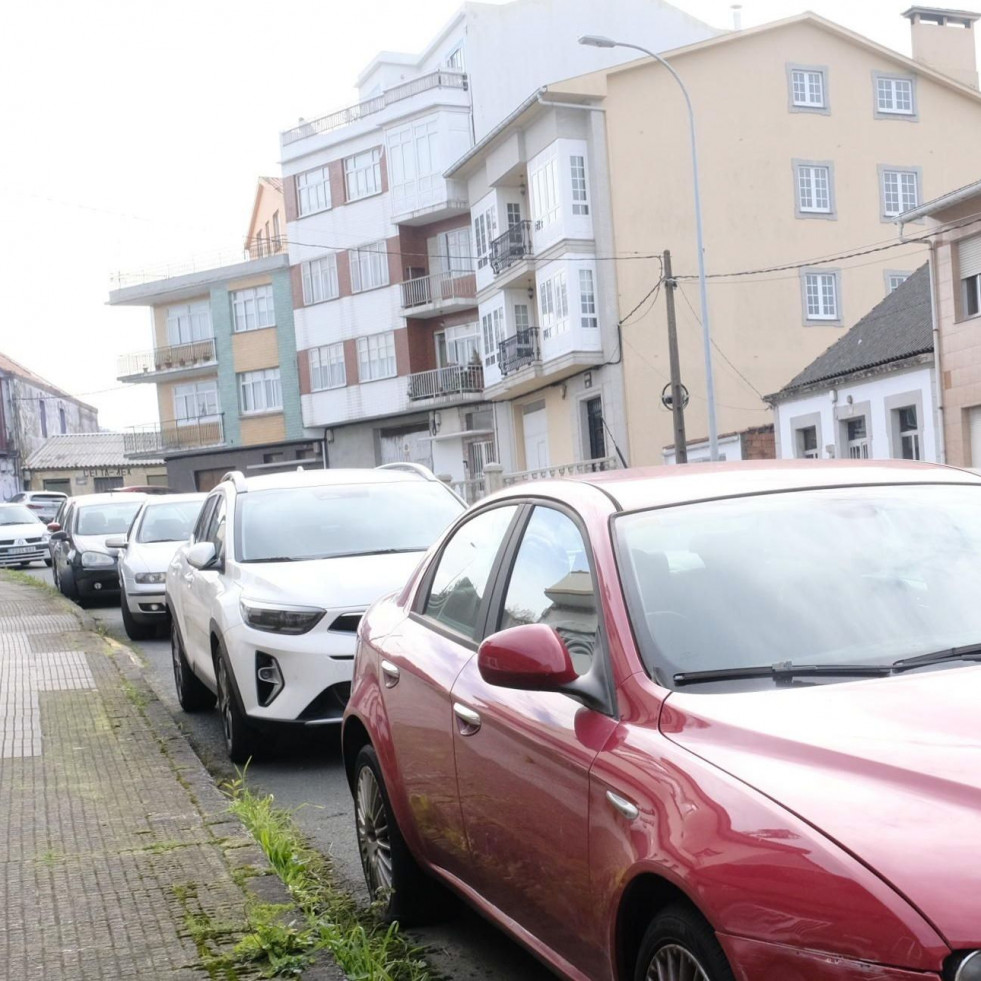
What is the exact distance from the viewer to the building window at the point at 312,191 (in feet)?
174

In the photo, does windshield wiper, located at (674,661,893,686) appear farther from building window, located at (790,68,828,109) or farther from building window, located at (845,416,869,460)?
building window, located at (790,68,828,109)

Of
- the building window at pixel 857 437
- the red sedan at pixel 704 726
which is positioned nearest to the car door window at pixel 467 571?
the red sedan at pixel 704 726

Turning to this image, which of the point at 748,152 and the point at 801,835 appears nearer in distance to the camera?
the point at 801,835

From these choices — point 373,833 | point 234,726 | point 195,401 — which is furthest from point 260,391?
point 373,833

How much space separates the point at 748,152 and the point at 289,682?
3520cm

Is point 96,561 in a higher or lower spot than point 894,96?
lower

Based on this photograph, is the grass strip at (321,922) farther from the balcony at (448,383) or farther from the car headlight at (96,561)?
the balcony at (448,383)

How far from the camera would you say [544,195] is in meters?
39.6

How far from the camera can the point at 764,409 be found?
39812mm

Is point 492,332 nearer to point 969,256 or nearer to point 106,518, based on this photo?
point 969,256

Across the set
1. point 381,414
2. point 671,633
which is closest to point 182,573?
point 671,633

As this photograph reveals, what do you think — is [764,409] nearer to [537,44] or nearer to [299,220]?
[537,44]

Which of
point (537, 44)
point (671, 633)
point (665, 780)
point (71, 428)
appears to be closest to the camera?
point (665, 780)

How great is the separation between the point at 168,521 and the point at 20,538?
61.5 feet
